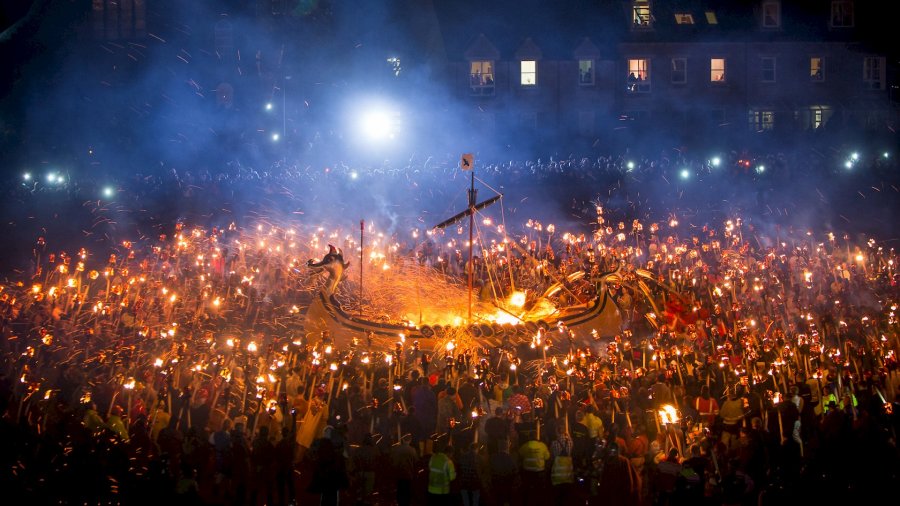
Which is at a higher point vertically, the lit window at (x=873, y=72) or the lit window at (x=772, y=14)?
the lit window at (x=772, y=14)

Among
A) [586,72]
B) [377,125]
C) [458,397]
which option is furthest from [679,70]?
[458,397]

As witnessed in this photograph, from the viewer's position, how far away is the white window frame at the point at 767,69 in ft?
123

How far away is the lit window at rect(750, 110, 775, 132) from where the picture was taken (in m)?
37.9

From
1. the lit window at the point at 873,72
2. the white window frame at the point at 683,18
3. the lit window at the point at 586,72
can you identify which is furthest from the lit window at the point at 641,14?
the lit window at the point at 873,72

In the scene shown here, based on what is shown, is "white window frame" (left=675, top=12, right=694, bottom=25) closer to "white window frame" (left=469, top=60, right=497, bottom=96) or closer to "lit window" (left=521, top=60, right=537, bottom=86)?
"lit window" (left=521, top=60, right=537, bottom=86)

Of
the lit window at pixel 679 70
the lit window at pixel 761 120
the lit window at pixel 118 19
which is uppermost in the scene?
the lit window at pixel 118 19

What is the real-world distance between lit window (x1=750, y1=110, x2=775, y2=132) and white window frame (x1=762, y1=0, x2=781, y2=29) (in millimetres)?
4280

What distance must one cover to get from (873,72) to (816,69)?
2.95 metres

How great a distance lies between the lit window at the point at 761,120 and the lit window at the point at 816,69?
106 inches

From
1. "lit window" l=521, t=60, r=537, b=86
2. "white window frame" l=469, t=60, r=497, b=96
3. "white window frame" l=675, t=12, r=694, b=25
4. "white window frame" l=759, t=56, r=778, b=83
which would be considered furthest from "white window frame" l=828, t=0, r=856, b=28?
"white window frame" l=469, t=60, r=497, b=96

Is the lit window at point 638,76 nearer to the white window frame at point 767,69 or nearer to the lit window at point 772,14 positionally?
the white window frame at point 767,69

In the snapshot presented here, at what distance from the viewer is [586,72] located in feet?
123

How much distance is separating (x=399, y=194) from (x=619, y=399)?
26.7m

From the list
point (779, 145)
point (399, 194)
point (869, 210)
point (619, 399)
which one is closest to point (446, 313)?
point (619, 399)
